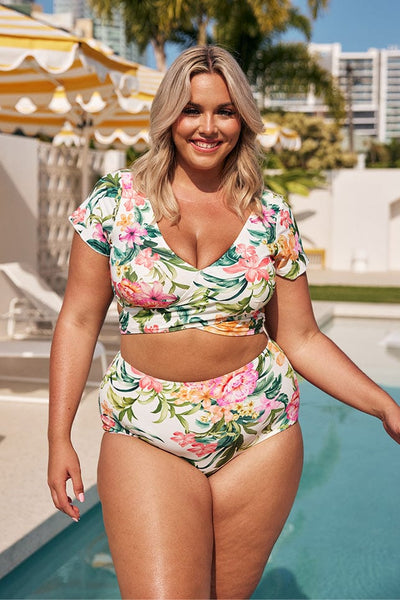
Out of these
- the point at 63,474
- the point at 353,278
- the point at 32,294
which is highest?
the point at 63,474

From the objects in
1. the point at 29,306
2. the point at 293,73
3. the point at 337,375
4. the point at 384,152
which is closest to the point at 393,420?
the point at 337,375

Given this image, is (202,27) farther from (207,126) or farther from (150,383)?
(150,383)

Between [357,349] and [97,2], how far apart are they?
14680 mm

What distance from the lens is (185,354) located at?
1.91m

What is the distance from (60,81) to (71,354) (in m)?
6.13

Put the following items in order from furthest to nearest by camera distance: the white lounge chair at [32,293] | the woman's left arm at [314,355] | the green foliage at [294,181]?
the green foliage at [294,181], the white lounge chair at [32,293], the woman's left arm at [314,355]

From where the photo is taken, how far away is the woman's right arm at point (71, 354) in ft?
6.37

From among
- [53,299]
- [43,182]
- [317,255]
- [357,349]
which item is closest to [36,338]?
[53,299]

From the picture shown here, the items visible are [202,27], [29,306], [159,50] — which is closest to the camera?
[29,306]

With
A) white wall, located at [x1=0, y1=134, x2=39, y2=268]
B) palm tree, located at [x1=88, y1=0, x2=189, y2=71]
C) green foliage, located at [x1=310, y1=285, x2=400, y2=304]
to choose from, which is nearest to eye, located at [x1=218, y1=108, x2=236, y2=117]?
white wall, located at [x1=0, y1=134, x2=39, y2=268]

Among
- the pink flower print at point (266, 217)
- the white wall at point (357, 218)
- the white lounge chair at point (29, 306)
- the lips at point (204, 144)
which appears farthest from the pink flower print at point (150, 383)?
the white wall at point (357, 218)

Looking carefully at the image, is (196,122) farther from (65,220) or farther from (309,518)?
(65,220)

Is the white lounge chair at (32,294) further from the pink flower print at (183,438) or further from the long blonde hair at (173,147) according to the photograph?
the pink flower print at (183,438)

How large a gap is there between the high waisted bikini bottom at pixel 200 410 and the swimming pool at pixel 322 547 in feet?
5.68
